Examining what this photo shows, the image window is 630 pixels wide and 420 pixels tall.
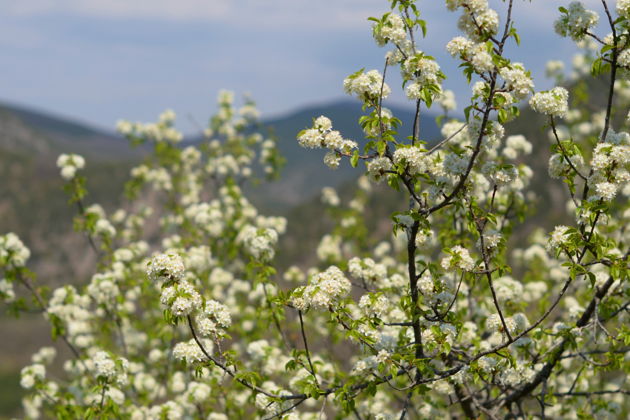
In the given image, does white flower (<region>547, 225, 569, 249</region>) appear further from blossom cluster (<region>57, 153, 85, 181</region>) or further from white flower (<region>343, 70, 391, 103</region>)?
blossom cluster (<region>57, 153, 85, 181</region>)

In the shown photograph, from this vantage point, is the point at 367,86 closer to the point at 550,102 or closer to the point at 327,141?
the point at 327,141

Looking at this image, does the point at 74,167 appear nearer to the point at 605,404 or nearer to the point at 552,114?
the point at 552,114

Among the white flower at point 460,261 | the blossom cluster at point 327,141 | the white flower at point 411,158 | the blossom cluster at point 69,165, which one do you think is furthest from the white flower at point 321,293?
the blossom cluster at point 69,165

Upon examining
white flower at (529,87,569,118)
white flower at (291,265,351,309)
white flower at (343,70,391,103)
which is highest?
white flower at (343,70,391,103)

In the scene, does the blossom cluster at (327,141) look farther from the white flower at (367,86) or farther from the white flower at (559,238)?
the white flower at (559,238)

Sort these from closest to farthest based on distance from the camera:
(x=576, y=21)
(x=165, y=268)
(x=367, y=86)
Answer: (x=367, y=86), (x=165, y=268), (x=576, y=21)

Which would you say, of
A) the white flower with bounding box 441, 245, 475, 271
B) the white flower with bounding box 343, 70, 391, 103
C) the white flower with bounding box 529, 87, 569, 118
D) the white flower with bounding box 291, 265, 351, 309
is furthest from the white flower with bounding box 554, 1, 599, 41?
the white flower with bounding box 291, 265, 351, 309

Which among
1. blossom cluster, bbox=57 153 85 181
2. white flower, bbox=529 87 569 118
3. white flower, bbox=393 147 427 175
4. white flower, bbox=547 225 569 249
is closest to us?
white flower, bbox=393 147 427 175

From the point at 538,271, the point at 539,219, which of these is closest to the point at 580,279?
the point at 538,271

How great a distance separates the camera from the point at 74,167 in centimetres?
1182

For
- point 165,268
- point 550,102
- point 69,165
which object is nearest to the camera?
point 550,102

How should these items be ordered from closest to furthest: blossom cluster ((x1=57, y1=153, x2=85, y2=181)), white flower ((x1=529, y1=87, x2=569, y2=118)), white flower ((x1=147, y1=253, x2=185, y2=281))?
white flower ((x1=529, y1=87, x2=569, y2=118)) < white flower ((x1=147, y1=253, x2=185, y2=281)) < blossom cluster ((x1=57, y1=153, x2=85, y2=181))

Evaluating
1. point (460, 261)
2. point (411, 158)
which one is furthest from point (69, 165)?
point (460, 261)

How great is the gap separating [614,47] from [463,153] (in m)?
1.94
